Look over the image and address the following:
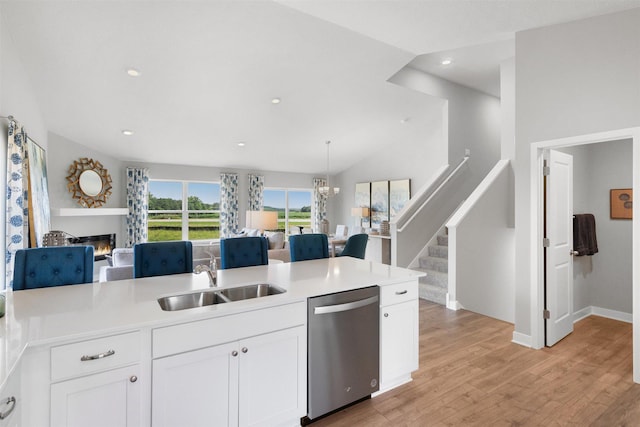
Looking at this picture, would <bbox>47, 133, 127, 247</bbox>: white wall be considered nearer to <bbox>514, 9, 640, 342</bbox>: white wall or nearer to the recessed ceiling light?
the recessed ceiling light

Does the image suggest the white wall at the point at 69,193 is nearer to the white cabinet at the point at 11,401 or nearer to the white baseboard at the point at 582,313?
the white cabinet at the point at 11,401

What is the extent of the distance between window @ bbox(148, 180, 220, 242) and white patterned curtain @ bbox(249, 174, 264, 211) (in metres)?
0.88

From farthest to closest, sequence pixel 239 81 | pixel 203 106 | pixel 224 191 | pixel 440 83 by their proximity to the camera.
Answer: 1. pixel 224 191
2. pixel 440 83
3. pixel 203 106
4. pixel 239 81

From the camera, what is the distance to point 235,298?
224cm

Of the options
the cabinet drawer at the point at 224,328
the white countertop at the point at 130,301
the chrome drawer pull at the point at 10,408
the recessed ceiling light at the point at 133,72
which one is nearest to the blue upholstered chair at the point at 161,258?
the white countertop at the point at 130,301

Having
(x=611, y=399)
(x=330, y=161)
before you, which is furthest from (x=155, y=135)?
(x=611, y=399)

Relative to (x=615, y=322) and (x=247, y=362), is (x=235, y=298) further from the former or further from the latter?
(x=615, y=322)

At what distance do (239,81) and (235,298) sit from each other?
3585 millimetres

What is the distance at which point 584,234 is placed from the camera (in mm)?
3867

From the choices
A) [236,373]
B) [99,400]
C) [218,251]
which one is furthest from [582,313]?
[218,251]

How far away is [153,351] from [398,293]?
1644 mm

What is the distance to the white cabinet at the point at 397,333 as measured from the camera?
7.77ft

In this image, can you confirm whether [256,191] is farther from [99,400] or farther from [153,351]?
[99,400]

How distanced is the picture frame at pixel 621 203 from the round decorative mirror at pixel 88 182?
8.36 metres
